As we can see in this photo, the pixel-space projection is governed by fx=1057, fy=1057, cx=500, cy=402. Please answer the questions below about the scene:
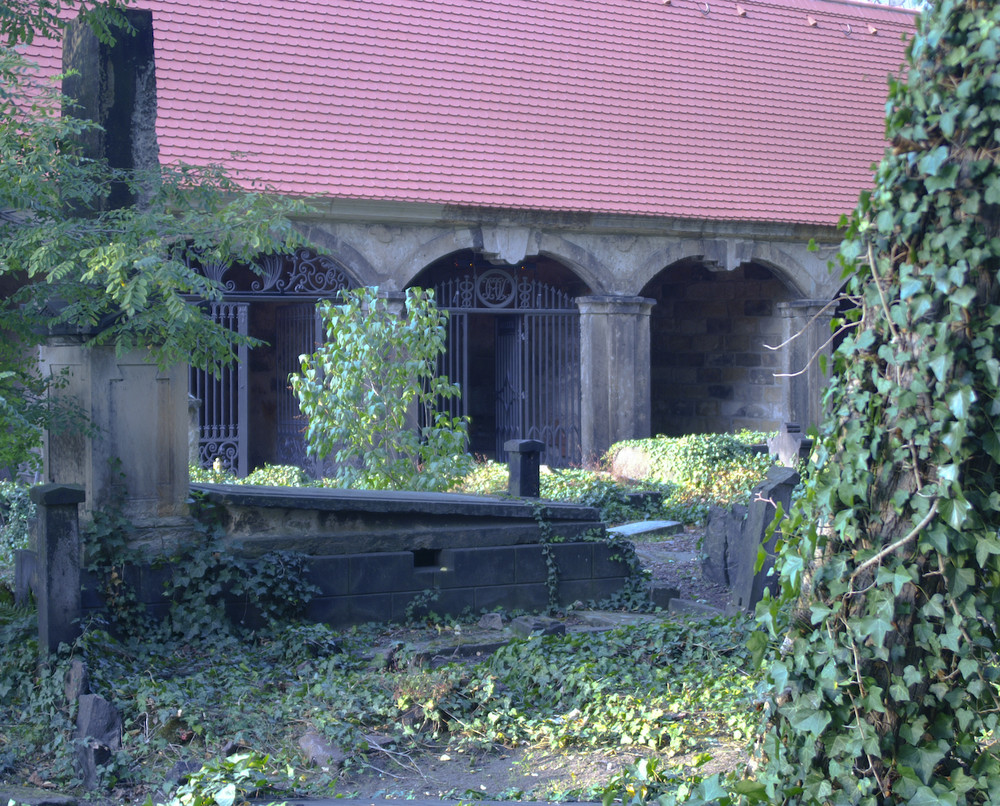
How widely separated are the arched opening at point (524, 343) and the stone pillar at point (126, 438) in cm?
668

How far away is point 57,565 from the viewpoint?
17.1 ft

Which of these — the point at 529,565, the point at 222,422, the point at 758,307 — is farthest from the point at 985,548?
the point at 758,307

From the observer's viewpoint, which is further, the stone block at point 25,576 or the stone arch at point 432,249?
the stone arch at point 432,249

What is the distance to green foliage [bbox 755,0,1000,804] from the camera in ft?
8.23

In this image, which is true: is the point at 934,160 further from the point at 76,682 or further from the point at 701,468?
the point at 701,468

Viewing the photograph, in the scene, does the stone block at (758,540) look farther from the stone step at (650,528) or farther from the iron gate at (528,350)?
the iron gate at (528,350)

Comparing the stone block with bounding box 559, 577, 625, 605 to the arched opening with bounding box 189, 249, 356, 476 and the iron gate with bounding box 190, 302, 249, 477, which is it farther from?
the iron gate with bounding box 190, 302, 249, 477

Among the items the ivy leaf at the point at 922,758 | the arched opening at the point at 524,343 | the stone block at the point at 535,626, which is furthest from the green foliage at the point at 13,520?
the ivy leaf at the point at 922,758

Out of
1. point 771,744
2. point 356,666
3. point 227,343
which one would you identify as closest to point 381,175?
point 227,343

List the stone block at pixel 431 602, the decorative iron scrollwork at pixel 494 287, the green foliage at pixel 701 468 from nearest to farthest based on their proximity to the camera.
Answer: the stone block at pixel 431 602 < the green foliage at pixel 701 468 < the decorative iron scrollwork at pixel 494 287

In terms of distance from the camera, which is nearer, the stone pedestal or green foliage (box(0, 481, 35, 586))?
green foliage (box(0, 481, 35, 586))

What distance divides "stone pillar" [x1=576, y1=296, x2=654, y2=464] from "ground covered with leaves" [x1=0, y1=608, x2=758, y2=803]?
7.59 m

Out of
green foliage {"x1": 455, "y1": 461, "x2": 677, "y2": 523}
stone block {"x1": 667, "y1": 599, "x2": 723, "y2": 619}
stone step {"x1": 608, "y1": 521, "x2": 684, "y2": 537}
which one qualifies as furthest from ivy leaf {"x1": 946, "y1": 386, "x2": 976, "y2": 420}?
green foliage {"x1": 455, "y1": 461, "x2": 677, "y2": 523}

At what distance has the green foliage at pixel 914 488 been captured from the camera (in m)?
2.51
